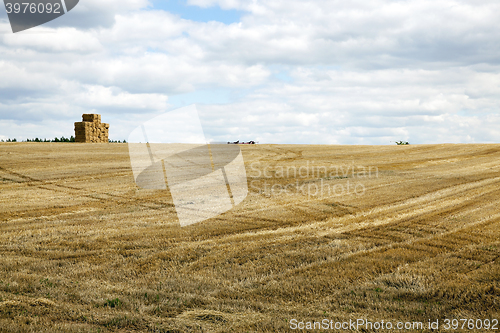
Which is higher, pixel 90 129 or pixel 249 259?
pixel 90 129

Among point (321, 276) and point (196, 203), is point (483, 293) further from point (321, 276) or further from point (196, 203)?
point (196, 203)

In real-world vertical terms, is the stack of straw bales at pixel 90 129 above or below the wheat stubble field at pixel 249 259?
above

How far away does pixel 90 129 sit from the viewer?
38.4m

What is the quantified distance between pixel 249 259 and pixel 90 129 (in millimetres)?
34042

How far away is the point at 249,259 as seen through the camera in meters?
8.70

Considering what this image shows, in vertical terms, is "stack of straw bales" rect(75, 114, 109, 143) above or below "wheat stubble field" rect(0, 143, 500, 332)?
above

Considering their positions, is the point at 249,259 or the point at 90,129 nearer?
the point at 249,259

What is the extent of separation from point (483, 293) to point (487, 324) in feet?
3.46

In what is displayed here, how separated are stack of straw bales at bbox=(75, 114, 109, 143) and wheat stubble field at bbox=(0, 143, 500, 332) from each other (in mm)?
19759

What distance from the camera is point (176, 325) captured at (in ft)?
18.4

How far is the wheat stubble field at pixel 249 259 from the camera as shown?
595cm

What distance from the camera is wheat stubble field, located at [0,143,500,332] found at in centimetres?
595


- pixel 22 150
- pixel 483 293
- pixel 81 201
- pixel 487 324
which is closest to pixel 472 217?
pixel 483 293

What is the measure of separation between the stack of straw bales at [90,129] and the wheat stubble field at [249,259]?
778 inches
